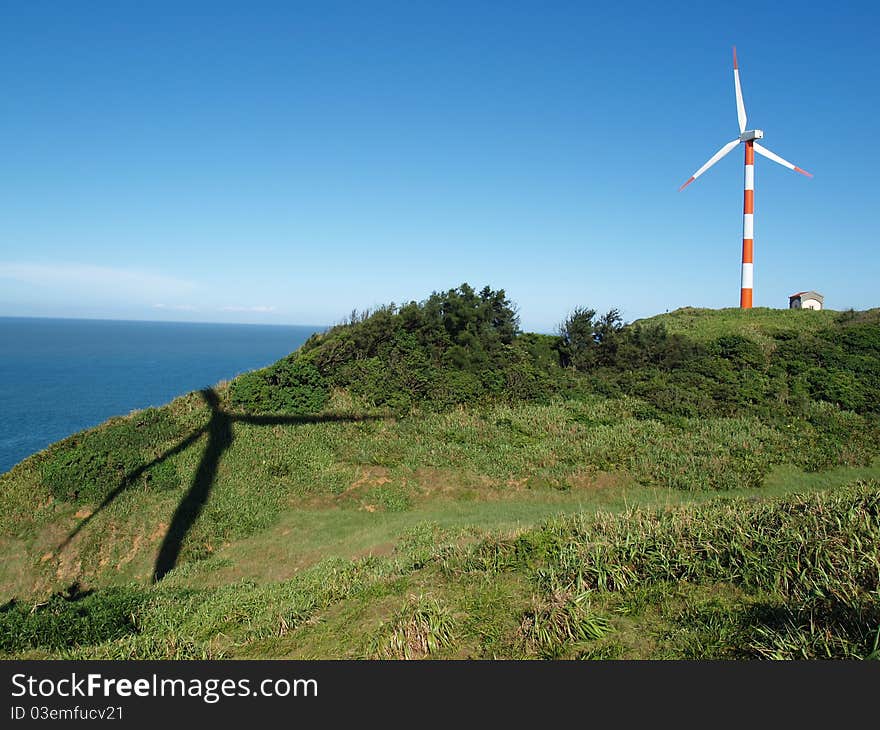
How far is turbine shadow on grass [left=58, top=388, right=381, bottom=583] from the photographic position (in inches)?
605

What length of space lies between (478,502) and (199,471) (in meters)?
10.3

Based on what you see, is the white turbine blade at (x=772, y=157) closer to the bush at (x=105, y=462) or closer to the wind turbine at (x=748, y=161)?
the wind turbine at (x=748, y=161)

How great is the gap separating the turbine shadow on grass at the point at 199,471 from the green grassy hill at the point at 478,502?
0.31 feet

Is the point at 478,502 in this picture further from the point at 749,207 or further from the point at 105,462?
the point at 749,207

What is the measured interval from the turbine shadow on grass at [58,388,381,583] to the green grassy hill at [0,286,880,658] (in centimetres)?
10

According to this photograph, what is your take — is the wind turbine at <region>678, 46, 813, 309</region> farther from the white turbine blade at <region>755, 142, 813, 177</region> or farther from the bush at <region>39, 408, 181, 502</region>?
the bush at <region>39, 408, 181, 502</region>

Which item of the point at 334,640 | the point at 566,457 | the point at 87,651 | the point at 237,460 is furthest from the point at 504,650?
the point at 237,460

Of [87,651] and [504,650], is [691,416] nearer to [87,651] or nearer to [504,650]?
[504,650]

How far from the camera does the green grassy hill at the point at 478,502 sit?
6664 mm

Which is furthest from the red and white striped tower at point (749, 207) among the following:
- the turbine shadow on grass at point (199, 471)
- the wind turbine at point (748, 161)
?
the turbine shadow on grass at point (199, 471)

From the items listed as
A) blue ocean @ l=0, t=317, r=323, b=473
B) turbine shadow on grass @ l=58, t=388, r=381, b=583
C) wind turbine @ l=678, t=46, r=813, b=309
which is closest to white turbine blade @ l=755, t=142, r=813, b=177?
wind turbine @ l=678, t=46, r=813, b=309

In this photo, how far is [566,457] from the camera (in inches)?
760

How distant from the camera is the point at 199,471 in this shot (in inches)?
737

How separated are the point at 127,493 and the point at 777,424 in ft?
83.6
